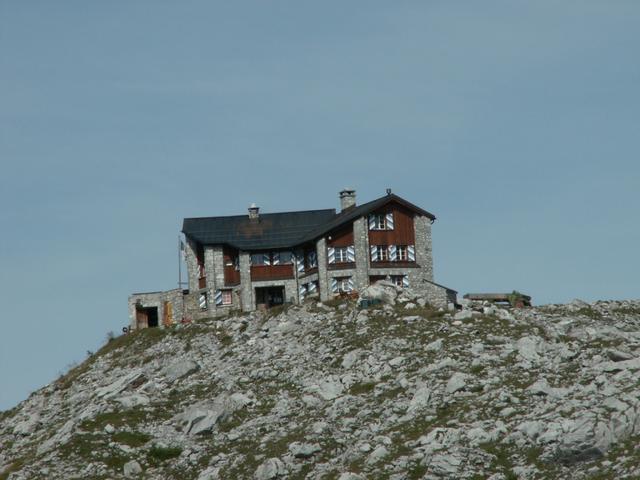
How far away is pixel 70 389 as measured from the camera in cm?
8994

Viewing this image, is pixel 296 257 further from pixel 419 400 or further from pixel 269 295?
pixel 419 400

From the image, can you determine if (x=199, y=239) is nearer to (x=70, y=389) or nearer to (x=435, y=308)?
(x=70, y=389)

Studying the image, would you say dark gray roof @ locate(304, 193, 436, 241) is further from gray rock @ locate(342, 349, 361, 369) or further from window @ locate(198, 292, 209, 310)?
gray rock @ locate(342, 349, 361, 369)

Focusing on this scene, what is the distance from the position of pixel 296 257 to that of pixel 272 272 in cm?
213

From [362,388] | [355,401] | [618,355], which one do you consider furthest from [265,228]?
[618,355]

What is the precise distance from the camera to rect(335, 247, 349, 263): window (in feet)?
315

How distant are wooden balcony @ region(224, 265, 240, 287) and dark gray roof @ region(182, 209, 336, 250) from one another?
1.98m

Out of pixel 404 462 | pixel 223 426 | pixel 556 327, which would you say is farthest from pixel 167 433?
pixel 556 327

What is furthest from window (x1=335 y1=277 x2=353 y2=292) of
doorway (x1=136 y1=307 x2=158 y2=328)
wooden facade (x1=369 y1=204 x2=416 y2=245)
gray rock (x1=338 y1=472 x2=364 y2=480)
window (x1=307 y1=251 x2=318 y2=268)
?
gray rock (x1=338 y1=472 x2=364 y2=480)

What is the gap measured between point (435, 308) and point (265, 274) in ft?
61.0

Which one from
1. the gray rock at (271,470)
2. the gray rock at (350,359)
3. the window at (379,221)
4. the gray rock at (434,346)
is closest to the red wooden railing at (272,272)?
the window at (379,221)

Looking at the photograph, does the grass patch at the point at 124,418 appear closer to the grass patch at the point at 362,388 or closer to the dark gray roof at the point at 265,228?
the grass patch at the point at 362,388

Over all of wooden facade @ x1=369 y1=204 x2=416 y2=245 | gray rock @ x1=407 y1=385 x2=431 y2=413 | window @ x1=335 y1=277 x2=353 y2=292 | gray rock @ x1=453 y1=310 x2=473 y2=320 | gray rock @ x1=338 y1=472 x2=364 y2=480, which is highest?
wooden facade @ x1=369 y1=204 x2=416 y2=245

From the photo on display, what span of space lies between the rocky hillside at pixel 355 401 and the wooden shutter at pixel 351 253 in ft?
24.0
